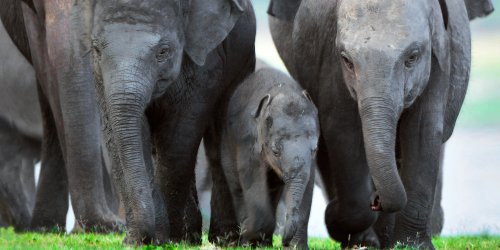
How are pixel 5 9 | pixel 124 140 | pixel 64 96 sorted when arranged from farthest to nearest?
pixel 5 9 → pixel 64 96 → pixel 124 140

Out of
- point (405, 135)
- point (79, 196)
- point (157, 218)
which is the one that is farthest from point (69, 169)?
point (405, 135)

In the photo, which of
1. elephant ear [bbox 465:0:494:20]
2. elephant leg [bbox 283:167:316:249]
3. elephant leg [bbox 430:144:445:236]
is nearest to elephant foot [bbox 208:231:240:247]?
elephant leg [bbox 283:167:316:249]

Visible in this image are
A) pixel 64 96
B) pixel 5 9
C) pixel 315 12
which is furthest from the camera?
pixel 5 9

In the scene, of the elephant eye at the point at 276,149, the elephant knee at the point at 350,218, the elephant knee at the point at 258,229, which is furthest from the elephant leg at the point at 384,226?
the elephant eye at the point at 276,149

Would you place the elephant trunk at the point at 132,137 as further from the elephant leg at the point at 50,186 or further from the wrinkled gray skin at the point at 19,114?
the wrinkled gray skin at the point at 19,114

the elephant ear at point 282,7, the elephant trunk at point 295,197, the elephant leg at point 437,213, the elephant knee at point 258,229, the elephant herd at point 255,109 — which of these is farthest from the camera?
the elephant leg at point 437,213

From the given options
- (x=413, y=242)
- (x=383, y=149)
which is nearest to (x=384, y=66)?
(x=383, y=149)

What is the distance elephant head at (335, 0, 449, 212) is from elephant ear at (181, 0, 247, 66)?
33.4 inches

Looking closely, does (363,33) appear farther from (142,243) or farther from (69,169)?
(69,169)

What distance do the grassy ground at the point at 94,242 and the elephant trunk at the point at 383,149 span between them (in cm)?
110

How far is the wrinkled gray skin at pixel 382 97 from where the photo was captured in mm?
12078

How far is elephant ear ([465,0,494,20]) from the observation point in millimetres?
14898

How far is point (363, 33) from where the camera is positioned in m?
12.3

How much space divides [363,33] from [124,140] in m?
1.78
